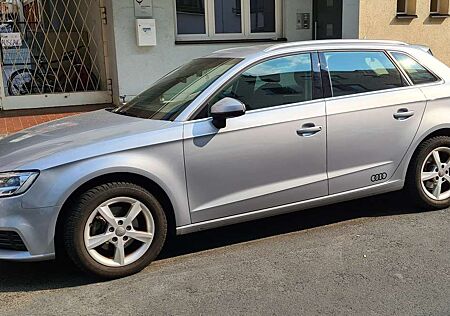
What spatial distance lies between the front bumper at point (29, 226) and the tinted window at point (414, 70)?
339cm

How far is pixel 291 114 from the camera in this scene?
4.29 metres

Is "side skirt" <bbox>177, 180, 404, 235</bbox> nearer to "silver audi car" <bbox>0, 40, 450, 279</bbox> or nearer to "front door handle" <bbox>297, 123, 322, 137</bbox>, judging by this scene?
"silver audi car" <bbox>0, 40, 450, 279</bbox>

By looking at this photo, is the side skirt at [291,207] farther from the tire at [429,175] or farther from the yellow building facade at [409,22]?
the yellow building facade at [409,22]

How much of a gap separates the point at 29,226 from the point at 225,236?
5.69ft

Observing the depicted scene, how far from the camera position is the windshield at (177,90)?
418cm

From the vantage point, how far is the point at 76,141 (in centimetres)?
380

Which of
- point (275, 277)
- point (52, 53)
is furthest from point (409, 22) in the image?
point (275, 277)

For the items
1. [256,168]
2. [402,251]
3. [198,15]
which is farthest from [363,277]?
[198,15]

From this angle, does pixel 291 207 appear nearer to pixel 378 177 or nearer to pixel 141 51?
pixel 378 177

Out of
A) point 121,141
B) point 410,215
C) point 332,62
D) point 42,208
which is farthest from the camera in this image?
point 410,215

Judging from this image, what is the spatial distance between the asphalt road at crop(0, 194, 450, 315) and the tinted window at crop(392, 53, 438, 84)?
52.1 inches

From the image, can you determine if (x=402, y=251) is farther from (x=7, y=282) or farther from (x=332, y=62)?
(x=7, y=282)

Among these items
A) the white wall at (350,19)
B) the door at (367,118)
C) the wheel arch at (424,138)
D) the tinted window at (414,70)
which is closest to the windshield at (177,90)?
the door at (367,118)

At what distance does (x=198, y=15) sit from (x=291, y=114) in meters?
6.39
